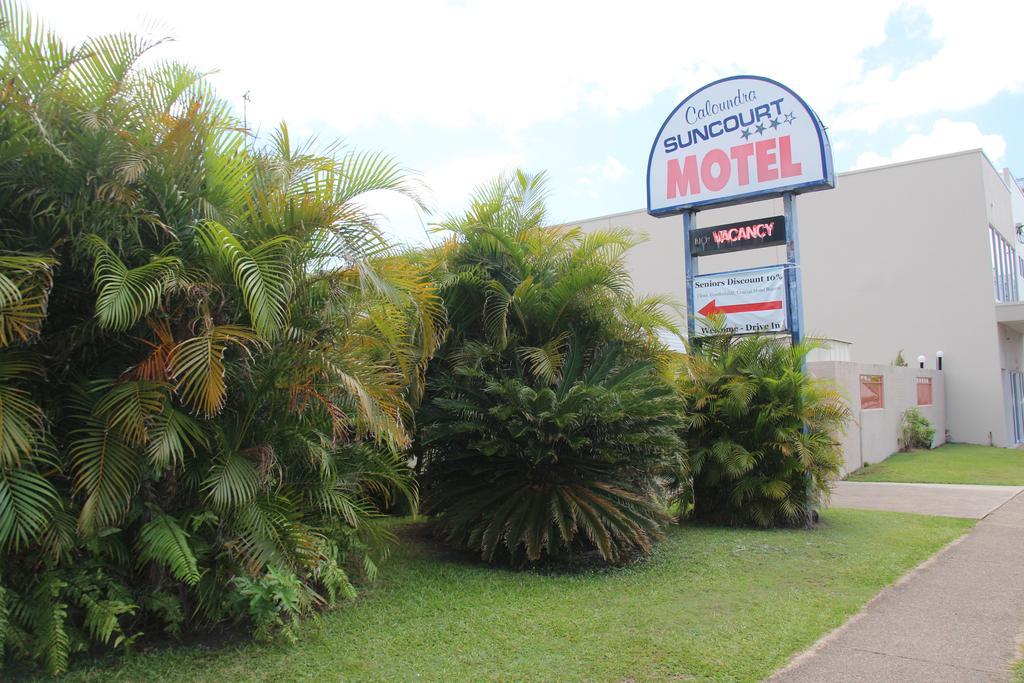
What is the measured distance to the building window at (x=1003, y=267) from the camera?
2538 centimetres

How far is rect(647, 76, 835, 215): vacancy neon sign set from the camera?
1024 centimetres

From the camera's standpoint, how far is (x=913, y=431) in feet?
71.3

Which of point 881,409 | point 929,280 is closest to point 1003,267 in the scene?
point 929,280

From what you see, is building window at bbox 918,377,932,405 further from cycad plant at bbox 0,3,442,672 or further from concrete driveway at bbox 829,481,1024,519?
cycad plant at bbox 0,3,442,672

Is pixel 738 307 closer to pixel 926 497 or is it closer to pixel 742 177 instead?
pixel 742 177

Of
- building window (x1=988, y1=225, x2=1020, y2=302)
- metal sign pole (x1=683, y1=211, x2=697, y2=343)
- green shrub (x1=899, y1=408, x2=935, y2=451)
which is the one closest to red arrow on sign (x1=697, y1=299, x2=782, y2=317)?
metal sign pole (x1=683, y1=211, x2=697, y2=343)

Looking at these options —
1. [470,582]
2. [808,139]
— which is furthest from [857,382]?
[470,582]

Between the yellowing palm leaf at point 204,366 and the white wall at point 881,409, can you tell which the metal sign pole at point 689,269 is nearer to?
the white wall at point 881,409

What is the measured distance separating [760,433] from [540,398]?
381cm

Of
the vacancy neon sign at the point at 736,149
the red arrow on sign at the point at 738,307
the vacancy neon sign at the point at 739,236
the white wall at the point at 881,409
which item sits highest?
the vacancy neon sign at the point at 736,149

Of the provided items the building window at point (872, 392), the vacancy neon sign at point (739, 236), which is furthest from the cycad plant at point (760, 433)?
the building window at point (872, 392)

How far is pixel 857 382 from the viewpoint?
721 inches

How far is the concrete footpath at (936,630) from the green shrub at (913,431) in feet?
46.9

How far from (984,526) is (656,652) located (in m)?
7.13
